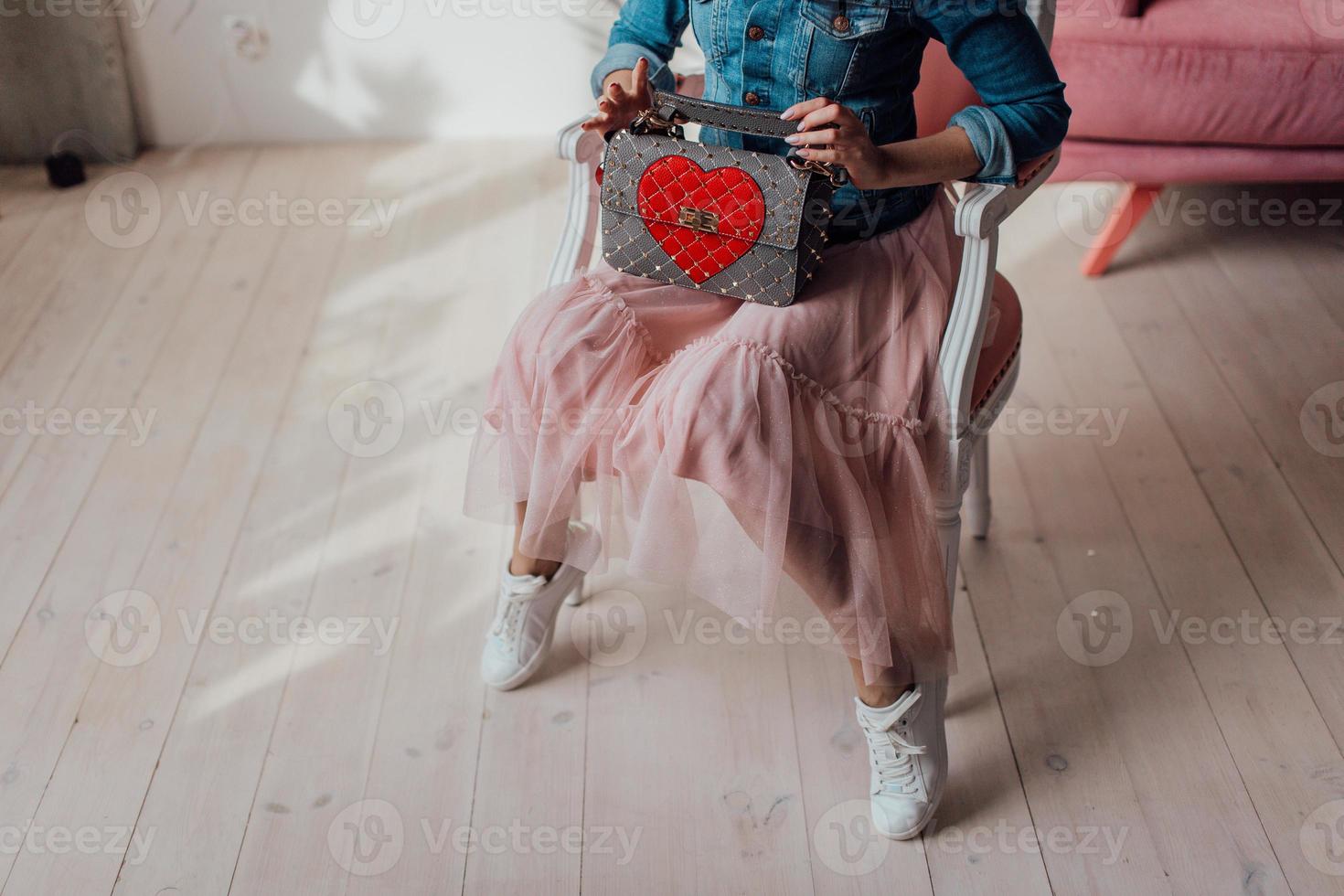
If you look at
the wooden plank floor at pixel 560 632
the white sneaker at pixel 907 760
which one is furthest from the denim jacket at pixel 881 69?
the wooden plank floor at pixel 560 632

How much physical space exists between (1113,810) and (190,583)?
132 cm

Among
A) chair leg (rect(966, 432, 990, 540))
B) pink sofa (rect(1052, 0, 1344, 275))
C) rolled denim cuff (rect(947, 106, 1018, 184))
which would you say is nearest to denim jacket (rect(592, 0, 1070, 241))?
rolled denim cuff (rect(947, 106, 1018, 184))

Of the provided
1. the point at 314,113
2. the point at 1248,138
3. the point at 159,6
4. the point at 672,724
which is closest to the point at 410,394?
the point at 672,724

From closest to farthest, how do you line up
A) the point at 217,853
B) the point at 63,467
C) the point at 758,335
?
the point at 758,335 → the point at 217,853 → the point at 63,467

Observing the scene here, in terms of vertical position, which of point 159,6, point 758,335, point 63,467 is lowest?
point 63,467

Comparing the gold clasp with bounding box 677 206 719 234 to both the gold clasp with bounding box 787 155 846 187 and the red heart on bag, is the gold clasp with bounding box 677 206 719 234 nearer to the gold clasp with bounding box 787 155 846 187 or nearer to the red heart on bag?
the red heart on bag

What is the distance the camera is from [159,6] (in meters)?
2.75

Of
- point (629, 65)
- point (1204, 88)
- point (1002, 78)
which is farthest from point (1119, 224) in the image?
point (629, 65)

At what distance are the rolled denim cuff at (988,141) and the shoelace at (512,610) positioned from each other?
757mm

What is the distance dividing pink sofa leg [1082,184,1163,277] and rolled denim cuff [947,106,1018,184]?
1.15 meters

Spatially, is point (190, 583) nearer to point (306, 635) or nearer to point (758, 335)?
point (306, 635)

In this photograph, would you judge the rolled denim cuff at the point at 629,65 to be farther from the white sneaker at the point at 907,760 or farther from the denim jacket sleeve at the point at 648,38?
the white sneaker at the point at 907,760

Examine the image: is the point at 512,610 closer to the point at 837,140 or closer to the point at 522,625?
the point at 522,625

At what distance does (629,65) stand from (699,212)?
273mm
